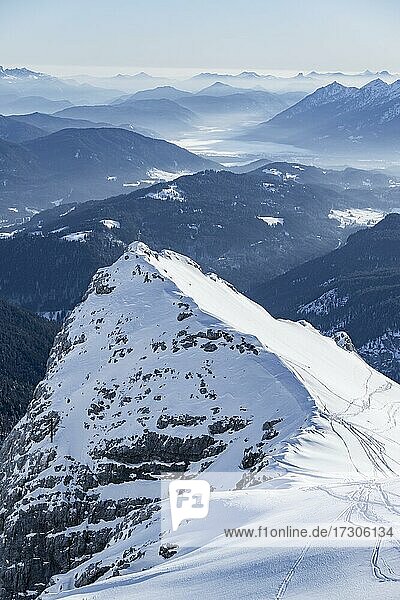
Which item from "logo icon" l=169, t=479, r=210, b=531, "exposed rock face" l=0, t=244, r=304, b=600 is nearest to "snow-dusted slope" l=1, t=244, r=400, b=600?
"exposed rock face" l=0, t=244, r=304, b=600

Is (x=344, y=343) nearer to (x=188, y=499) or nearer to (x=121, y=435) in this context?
(x=121, y=435)

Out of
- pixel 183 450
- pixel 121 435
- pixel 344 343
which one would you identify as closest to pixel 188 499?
pixel 183 450

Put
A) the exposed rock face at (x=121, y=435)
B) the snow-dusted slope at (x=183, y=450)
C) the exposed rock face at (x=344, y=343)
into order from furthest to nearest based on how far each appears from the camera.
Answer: the exposed rock face at (x=344, y=343)
the exposed rock face at (x=121, y=435)
the snow-dusted slope at (x=183, y=450)

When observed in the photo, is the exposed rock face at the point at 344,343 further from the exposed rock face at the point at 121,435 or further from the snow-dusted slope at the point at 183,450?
the exposed rock face at the point at 121,435

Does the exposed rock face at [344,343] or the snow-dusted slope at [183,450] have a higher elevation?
the snow-dusted slope at [183,450]

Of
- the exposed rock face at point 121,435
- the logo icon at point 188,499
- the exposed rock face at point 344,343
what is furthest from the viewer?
the exposed rock face at point 344,343

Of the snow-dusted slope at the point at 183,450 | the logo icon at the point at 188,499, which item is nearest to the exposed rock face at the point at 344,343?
the snow-dusted slope at the point at 183,450

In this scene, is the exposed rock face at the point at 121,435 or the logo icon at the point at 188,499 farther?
the exposed rock face at the point at 121,435
